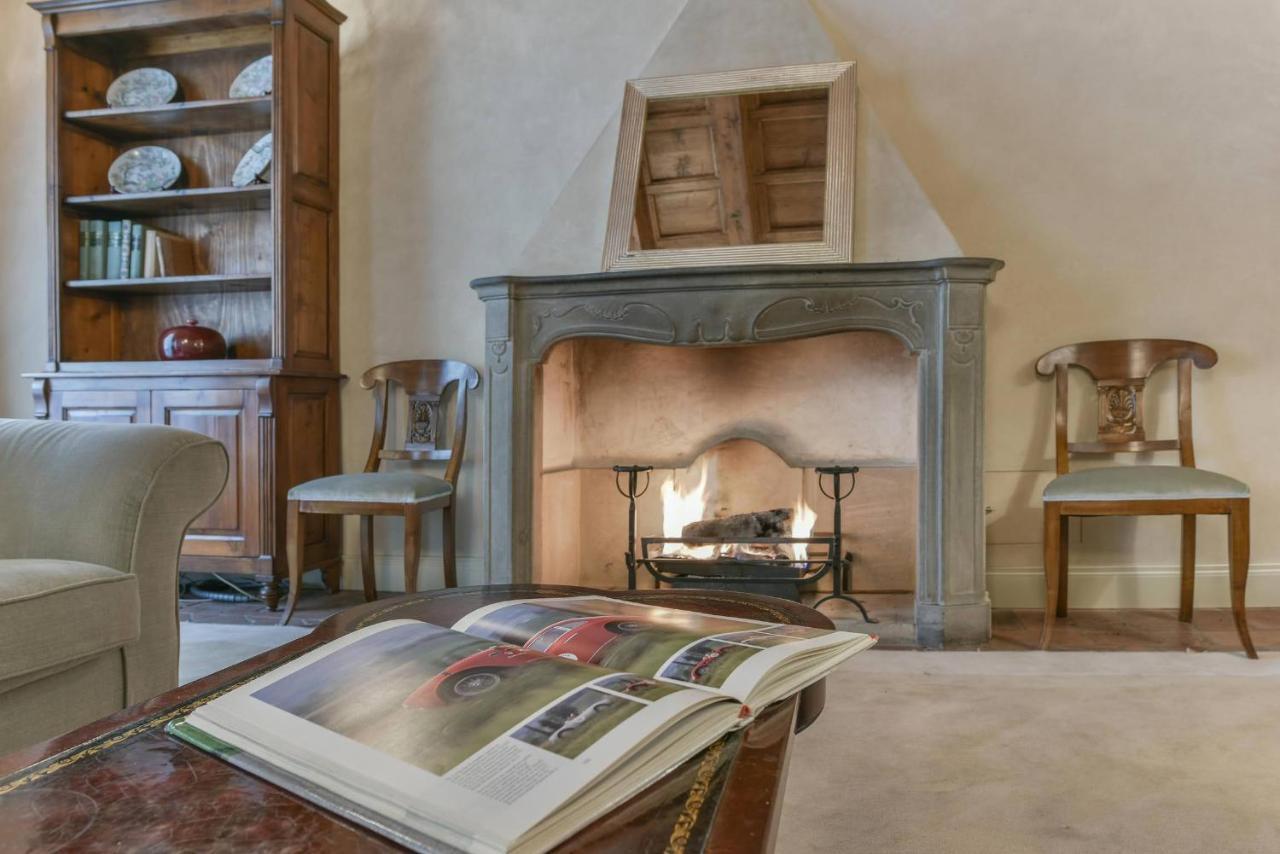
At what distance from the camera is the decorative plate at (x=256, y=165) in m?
3.37

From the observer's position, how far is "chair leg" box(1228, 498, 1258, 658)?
2.43m

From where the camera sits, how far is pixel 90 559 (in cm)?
160

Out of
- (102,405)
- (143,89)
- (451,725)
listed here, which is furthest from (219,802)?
(143,89)

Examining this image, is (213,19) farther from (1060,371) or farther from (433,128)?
(1060,371)

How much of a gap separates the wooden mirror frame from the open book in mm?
2068

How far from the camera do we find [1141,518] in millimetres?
3035

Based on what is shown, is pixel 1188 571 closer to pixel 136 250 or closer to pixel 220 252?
pixel 220 252

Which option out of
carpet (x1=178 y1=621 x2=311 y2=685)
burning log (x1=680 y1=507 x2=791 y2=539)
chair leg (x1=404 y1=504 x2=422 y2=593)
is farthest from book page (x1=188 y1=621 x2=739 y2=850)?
burning log (x1=680 y1=507 x2=791 y2=539)

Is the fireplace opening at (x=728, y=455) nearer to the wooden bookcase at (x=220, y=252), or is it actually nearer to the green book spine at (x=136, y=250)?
the wooden bookcase at (x=220, y=252)

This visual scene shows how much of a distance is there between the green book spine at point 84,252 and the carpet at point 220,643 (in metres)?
1.46

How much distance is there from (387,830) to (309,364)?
117 inches

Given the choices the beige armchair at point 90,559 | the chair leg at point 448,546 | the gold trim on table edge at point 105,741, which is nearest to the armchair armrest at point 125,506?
the beige armchair at point 90,559

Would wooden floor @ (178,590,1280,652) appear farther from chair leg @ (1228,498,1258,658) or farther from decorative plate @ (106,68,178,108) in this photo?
decorative plate @ (106,68,178,108)

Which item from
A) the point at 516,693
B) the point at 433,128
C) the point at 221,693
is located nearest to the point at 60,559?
the point at 221,693
